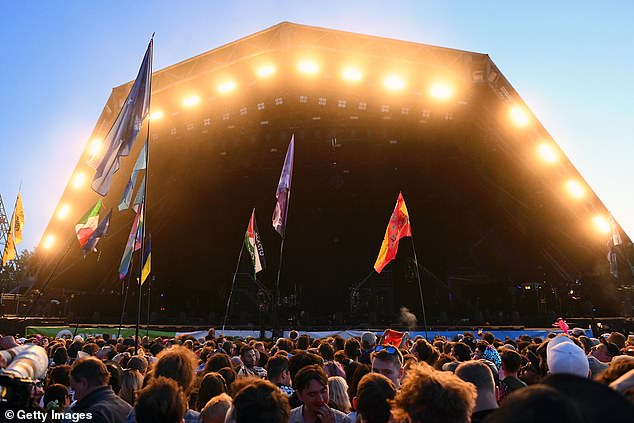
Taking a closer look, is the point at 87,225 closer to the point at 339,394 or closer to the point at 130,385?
the point at 130,385

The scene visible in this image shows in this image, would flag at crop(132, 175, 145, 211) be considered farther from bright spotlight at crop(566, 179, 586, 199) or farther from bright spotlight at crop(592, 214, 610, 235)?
bright spotlight at crop(592, 214, 610, 235)

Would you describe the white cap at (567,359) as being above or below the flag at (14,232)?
below

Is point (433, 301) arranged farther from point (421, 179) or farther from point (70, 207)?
point (70, 207)

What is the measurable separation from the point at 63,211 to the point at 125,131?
25.0 metres

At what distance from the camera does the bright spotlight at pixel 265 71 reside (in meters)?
23.5

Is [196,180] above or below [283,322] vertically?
above

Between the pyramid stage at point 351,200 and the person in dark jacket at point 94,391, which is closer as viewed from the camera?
the person in dark jacket at point 94,391

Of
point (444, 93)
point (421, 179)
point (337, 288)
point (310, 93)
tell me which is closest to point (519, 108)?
point (444, 93)

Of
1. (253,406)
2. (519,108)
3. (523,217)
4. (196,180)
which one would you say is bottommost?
(253,406)

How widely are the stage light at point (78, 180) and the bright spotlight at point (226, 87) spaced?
35.4ft

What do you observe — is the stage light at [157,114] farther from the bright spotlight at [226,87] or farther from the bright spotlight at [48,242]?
the bright spotlight at [48,242]

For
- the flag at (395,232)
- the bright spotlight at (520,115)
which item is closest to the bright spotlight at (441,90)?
the bright spotlight at (520,115)

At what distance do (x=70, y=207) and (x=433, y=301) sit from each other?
77.1ft

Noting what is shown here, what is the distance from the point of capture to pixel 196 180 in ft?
97.3
